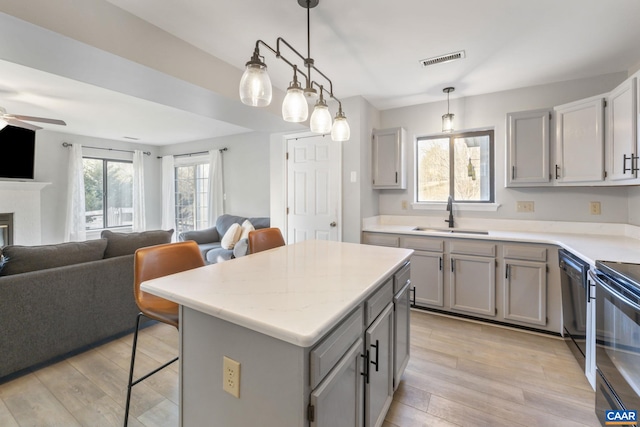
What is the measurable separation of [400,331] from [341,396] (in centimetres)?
84

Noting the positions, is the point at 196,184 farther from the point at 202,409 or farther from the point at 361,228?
the point at 202,409

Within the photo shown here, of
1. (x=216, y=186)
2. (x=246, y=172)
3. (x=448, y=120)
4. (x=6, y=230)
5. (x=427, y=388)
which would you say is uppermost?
(x=448, y=120)

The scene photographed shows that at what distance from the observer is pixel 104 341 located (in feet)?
8.03

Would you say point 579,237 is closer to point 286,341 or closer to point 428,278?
point 428,278

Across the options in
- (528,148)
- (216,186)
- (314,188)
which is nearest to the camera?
(528,148)

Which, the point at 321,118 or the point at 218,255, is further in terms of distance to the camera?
the point at 218,255

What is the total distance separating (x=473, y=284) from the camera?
282cm

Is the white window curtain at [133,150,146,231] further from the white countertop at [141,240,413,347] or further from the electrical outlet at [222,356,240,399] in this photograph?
the electrical outlet at [222,356,240,399]

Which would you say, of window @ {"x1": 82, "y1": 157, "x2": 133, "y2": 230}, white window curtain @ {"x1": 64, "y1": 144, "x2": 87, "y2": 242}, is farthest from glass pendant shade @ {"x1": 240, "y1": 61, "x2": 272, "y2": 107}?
window @ {"x1": 82, "y1": 157, "x2": 133, "y2": 230}

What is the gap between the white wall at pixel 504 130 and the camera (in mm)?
2705

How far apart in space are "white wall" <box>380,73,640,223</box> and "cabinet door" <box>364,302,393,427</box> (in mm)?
2369

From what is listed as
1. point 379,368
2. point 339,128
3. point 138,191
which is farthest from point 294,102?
point 138,191

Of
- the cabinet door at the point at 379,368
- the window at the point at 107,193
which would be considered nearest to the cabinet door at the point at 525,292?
the cabinet door at the point at 379,368

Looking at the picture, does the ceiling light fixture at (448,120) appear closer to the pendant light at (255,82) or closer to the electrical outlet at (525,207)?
the electrical outlet at (525,207)
